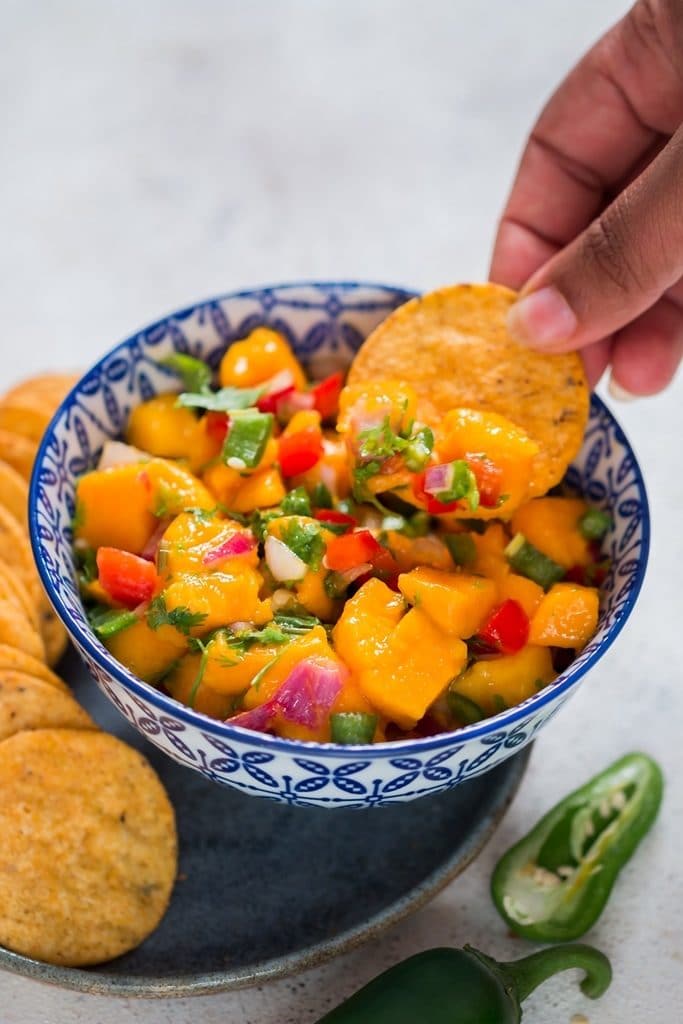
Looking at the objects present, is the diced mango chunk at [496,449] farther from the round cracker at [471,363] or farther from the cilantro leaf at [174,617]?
the cilantro leaf at [174,617]

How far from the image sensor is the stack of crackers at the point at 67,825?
2584 mm

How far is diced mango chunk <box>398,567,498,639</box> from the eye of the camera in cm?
241

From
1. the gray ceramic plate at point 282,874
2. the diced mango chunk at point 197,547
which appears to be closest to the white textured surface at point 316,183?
the gray ceramic plate at point 282,874

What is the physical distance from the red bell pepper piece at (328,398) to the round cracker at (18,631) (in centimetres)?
90

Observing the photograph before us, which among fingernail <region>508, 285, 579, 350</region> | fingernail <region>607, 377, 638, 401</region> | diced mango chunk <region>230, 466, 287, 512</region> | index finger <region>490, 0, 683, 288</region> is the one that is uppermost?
index finger <region>490, 0, 683, 288</region>

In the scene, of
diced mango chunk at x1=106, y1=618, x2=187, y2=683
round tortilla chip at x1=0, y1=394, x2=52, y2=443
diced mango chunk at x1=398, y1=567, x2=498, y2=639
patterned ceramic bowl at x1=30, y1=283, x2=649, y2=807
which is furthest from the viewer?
round tortilla chip at x1=0, y1=394, x2=52, y2=443

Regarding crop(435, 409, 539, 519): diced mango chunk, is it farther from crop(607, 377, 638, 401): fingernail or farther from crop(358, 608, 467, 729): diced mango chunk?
crop(607, 377, 638, 401): fingernail

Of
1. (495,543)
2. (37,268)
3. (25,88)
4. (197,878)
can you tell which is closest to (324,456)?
(495,543)

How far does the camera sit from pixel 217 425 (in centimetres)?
286

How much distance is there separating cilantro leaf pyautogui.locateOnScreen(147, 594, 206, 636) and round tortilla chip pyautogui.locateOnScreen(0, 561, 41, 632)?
0.56 metres

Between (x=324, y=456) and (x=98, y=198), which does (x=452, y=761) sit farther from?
(x=98, y=198)

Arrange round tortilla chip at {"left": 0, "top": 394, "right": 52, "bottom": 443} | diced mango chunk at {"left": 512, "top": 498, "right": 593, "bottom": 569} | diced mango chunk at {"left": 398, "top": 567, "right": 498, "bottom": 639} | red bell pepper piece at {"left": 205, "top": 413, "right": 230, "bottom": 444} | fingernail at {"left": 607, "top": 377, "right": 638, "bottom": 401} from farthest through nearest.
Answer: fingernail at {"left": 607, "top": 377, "right": 638, "bottom": 401}
round tortilla chip at {"left": 0, "top": 394, "right": 52, "bottom": 443}
red bell pepper piece at {"left": 205, "top": 413, "right": 230, "bottom": 444}
diced mango chunk at {"left": 512, "top": 498, "right": 593, "bottom": 569}
diced mango chunk at {"left": 398, "top": 567, "right": 498, "bottom": 639}

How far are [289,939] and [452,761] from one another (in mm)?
697

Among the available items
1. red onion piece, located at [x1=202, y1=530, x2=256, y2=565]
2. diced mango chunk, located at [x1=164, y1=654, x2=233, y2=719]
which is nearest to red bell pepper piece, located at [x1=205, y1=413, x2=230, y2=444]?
red onion piece, located at [x1=202, y1=530, x2=256, y2=565]
